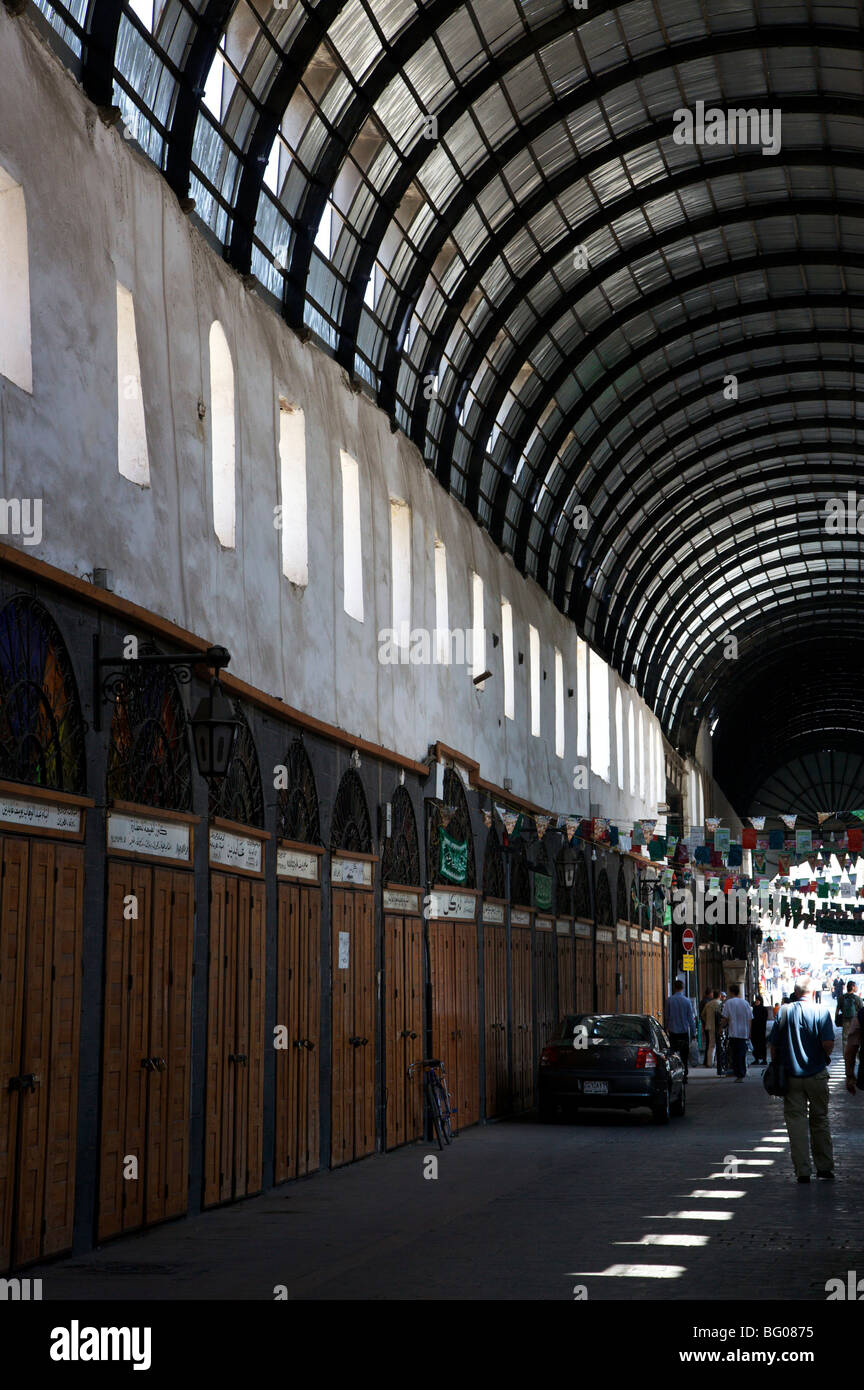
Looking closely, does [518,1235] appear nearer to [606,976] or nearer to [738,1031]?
[738,1031]

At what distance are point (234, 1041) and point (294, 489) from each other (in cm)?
614

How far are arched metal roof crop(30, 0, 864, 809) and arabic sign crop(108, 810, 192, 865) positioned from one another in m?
5.63

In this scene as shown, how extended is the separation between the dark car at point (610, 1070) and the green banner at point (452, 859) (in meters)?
2.76

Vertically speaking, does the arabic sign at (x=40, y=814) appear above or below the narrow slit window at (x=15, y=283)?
below

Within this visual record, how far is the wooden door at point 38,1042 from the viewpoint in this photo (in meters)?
10.6

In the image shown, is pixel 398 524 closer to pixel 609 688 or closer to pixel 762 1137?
pixel 762 1137

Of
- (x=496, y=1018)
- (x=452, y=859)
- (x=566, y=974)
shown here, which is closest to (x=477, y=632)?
(x=452, y=859)

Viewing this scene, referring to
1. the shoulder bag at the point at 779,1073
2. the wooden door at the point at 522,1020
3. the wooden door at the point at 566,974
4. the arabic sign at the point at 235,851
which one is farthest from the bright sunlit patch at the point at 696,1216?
the wooden door at the point at 566,974

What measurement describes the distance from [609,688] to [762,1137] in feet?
73.6

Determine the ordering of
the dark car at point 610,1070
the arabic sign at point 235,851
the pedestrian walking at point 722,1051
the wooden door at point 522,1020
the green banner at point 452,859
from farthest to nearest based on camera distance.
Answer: the pedestrian walking at point 722,1051
the wooden door at point 522,1020
the green banner at point 452,859
the dark car at point 610,1070
the arabic sign at point 235,851

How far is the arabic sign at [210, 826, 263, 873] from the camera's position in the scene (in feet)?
48.0

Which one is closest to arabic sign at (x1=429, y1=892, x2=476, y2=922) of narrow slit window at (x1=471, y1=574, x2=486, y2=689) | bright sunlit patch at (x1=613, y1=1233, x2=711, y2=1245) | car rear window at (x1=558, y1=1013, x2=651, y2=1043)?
car rear window at (x1=558, y1=1013, x2=651, y2=1043)

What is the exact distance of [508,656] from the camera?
98.4ft

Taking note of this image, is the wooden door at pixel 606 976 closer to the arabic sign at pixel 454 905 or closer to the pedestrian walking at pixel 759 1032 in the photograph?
the pedestrian walking at pixel 759 1032
